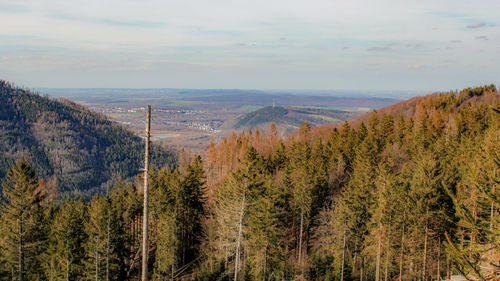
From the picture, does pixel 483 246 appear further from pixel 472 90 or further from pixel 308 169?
pixel 472 90

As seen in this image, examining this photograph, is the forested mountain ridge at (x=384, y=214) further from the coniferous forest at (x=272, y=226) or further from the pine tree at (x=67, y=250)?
the pine tree at (x=67, y=250)

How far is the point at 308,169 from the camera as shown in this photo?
136 ft

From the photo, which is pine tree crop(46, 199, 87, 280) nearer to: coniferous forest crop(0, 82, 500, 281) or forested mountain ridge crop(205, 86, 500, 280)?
coniferous forest crop(0, 82, 500, 281)

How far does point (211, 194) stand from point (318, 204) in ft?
61.4

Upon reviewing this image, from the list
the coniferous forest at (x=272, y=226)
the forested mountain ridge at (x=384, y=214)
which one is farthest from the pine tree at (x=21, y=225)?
the forested mountain ridge at (x=384, y=214)

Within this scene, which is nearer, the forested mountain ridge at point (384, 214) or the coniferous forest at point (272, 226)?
the forested mountain ridge at point (384, 214)

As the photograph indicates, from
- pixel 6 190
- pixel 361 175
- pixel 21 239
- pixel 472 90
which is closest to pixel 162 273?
pixel 21 239

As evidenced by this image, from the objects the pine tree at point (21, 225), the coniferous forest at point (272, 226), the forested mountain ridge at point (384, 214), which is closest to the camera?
the forested mountain ridge at point (384, 214)

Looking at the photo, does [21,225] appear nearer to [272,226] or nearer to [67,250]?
[67,250]

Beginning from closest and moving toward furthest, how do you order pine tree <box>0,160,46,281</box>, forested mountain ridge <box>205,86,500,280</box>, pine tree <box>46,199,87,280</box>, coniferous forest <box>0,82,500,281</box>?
1. forested mountain ridge <box>205,86,500,280</box>
2. coniferous forest <box>0,82,500,281</box>
3. pine tree <box>0,160,46,281</box>
4. pine tree <box>46,199,87,280</box>

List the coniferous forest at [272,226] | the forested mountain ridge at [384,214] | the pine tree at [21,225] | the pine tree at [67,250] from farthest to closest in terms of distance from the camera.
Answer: the pine tree at [67,250] → the pine tree at [21,225] → the coniferous forest at [272,226] → the forested mountain ridge at [384,214]

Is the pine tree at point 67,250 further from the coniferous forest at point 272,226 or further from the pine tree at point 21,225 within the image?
the pine tree at point 21,225

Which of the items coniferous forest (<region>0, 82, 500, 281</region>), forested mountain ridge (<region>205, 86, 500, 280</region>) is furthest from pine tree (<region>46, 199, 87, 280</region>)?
forested mountain ridge (<region>205, 86, 500, 280</region>)

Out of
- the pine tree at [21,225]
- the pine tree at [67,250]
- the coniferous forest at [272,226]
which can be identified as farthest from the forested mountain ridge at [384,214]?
the pine tree at [21,225]
